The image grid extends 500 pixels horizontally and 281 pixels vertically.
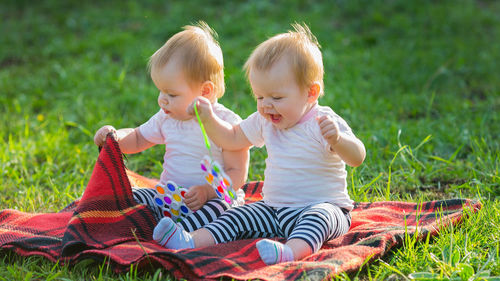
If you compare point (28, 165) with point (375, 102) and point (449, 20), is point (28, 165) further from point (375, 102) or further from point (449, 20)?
point (449, 20)

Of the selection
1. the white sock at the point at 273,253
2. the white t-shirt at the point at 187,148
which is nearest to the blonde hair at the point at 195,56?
the white t-shirt at the point at 187,148

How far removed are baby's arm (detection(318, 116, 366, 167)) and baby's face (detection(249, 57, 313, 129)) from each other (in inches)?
7.9

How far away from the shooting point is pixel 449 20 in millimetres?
6367

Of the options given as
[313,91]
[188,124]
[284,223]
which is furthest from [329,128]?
[188,124]

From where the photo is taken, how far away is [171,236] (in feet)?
7.86

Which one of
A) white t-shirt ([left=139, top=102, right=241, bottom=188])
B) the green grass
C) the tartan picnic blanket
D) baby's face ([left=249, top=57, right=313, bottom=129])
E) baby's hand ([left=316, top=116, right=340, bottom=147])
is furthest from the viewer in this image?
white t-shirt ([left=139, top=102, right=241, bottom=188])

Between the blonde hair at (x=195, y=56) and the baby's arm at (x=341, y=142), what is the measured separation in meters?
0.66

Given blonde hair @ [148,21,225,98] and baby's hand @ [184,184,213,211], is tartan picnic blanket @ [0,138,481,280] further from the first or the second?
blonde hair @ [148,21,225,98]

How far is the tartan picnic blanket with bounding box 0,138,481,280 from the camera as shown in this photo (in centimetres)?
212

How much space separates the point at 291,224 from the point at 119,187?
814mm

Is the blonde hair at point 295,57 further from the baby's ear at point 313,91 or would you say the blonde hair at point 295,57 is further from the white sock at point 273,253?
the white sock at point 273,253

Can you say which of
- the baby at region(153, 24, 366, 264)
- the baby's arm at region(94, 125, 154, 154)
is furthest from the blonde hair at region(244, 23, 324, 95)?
the baby's arm at region(94, 125, 154, 154)

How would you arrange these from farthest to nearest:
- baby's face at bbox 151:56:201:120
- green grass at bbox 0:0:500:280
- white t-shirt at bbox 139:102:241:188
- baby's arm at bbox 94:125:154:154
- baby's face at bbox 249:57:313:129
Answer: baby's arm at bbox 94:125:154:154, white t-shirt at bbox 139:102:241:188, baby's face at bbox 151:56:201:120, green grass at bbox 0:0:500:280, baby's face at bbox 249:57:313:129

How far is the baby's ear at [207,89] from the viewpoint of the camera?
270 centimetres
